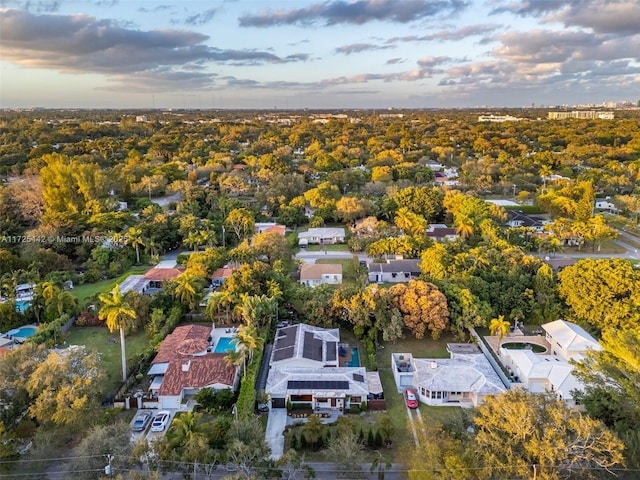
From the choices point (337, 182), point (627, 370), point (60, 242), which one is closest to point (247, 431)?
point (627, 370)

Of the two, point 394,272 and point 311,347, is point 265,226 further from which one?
point 311,347

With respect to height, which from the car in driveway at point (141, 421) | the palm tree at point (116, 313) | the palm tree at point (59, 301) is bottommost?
the car in driveway at point (141, 421)

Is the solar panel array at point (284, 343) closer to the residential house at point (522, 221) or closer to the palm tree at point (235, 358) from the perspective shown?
the palm tree at point (235, 358)

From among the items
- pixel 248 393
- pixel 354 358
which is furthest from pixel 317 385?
pixel 354 358

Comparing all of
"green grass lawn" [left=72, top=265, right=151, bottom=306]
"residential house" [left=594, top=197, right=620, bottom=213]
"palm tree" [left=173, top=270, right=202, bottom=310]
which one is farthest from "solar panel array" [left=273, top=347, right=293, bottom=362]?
"residential house" [left=594, top=197, right=620, bottom=213]

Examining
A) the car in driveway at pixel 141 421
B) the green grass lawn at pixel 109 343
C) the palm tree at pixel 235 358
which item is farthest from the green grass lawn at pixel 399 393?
the green grass lawn at pixel 109 343

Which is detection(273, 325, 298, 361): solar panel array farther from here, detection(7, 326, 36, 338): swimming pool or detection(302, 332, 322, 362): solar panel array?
detection(7, 326, 36, 338): swimming pool
